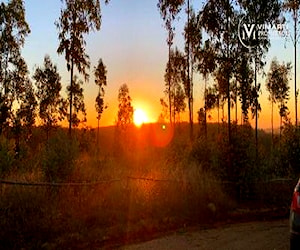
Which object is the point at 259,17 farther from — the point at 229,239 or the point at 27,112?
the point at 27,112

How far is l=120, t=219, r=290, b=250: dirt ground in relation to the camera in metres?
9.34

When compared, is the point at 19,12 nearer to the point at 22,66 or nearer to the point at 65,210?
the point at 22,66

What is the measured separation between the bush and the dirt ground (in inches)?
166

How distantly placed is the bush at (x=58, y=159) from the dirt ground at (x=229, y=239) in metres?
4.22

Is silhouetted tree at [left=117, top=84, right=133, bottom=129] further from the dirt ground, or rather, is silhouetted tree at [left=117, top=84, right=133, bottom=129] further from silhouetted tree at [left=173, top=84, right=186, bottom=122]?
the dirt ground

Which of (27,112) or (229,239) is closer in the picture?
(229,239)

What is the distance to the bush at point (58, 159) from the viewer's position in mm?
13180

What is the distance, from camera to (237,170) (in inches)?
660

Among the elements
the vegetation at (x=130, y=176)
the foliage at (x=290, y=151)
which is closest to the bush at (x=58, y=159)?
the vegetation at (x=130, y=176)

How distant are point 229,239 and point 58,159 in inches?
225

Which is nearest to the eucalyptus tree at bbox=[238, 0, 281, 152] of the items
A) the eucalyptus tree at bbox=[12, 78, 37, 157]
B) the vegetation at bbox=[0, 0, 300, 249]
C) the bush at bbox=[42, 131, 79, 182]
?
the vegetation at bbox=[0, 0, 300, 249]

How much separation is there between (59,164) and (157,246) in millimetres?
4887

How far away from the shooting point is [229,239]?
1010 centimetres

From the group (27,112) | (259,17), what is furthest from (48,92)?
(259,17)
